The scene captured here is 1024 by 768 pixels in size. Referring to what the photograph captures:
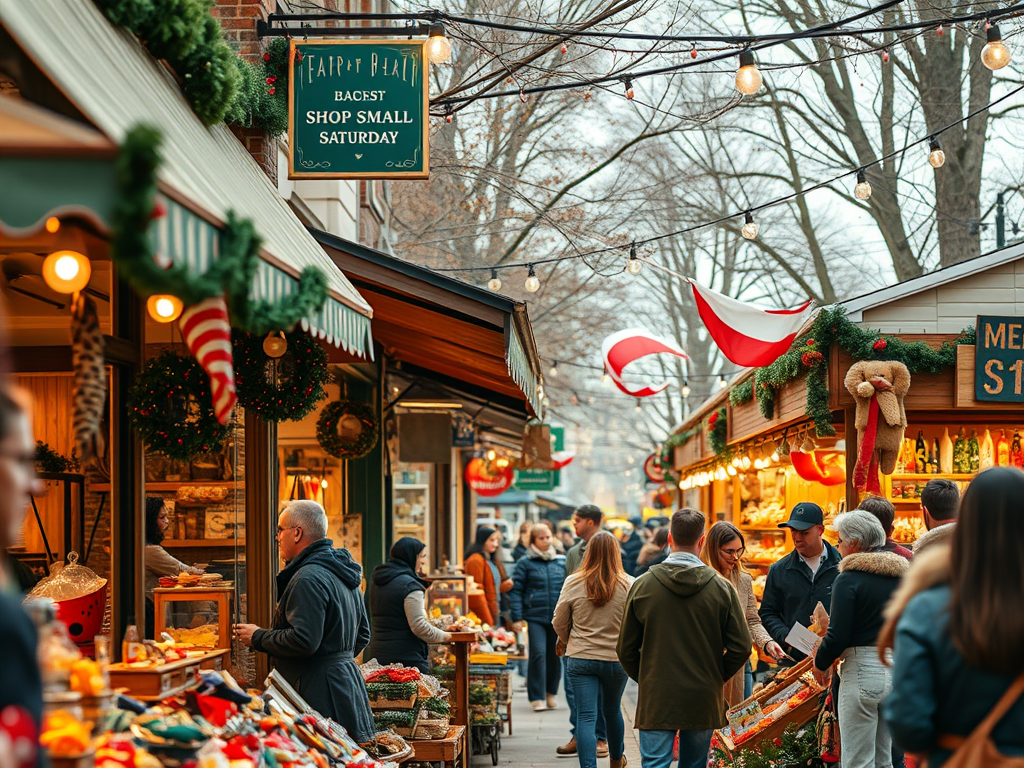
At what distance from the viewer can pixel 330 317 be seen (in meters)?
5.09

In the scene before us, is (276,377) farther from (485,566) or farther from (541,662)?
(485,566)

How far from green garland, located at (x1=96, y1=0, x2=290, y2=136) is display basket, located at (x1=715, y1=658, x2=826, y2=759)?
4977 millimetres

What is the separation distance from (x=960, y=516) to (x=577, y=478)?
116933 mm

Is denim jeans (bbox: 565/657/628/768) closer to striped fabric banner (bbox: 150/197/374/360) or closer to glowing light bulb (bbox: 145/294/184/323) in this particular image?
striped fabric banner (bbox: 150/197/374/360)

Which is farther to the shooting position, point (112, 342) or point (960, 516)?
point (112, 342)

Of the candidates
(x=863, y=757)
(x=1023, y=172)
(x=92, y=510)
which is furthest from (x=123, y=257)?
(x=1023, y=172)

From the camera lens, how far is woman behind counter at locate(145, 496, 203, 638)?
637cm

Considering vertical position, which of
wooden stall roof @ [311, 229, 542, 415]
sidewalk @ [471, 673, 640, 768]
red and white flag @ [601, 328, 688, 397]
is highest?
red and white flag @ [601, 328, 688, 397]

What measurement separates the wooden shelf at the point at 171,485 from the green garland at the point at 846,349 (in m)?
4.95

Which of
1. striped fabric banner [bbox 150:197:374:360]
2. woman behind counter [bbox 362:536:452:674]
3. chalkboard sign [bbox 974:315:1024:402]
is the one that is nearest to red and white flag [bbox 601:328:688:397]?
chalkboard sign [bbox 974:315:1024:402]

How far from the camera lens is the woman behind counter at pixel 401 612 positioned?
8406 mm

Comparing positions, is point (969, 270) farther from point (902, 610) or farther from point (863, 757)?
point (902, 610)

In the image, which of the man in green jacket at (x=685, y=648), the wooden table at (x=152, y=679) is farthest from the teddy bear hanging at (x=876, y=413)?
the wooden table at (x=152, y=679)

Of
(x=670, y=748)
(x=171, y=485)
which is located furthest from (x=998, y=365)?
(x=171, y=485)
